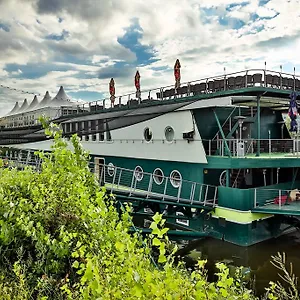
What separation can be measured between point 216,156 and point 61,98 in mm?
25245

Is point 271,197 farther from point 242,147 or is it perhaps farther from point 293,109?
point 293,109

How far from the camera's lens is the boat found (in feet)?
43.8

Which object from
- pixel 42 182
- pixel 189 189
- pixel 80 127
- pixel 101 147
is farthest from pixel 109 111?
pixel 42 182

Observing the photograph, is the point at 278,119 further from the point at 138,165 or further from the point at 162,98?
the point at 138,165

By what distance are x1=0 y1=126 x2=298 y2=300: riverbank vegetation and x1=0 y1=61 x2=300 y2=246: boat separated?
640cm

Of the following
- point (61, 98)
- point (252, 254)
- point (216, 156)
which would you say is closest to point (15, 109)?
point (61, 98)

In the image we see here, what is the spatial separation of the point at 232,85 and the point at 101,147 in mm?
10429

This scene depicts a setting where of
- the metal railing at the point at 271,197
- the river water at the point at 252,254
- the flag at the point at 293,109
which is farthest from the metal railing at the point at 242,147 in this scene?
the river water at the point at 252,254

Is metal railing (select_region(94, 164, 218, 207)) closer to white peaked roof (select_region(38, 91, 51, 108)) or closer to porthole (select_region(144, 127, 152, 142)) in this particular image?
porthole (select_region(144, 127, 152, 142))

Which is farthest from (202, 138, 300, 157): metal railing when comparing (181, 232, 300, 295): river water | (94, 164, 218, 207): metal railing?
(181, 232, 300, 295): river water

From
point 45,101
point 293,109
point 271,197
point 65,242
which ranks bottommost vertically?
point 271,197

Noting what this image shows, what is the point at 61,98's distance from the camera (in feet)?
117

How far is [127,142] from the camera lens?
19.5 m

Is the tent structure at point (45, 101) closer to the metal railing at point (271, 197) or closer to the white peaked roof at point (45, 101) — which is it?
the white peaked roof at point (45, 101)
